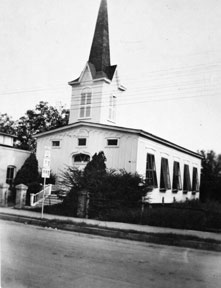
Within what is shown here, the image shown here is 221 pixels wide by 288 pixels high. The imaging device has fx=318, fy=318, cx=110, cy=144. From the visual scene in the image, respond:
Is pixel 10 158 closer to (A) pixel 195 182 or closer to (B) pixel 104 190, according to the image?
(B) pixel 104 190

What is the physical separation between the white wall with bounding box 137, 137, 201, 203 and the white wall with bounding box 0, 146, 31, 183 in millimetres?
9774

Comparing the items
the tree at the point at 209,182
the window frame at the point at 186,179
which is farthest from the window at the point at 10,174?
the tree at the point at 209,182

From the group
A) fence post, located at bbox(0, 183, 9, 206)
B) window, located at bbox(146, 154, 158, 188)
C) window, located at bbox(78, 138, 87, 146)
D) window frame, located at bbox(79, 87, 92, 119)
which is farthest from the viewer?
window frame, located at bbox(79, 87, 92, 119)

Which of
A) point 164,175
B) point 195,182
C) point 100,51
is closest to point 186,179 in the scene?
point 195,182

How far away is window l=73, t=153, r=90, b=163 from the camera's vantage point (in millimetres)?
20844

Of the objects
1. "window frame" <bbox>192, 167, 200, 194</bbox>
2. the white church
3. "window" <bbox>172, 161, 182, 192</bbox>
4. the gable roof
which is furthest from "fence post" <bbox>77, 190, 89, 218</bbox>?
"window frame" <bbox>192, 167, 200, 194</bbox>

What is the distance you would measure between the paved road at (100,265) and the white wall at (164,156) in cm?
1092

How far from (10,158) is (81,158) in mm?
5742

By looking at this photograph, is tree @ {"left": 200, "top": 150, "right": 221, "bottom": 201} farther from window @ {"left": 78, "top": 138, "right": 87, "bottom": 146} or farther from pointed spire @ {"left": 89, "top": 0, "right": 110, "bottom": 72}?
pointed spire @ {"left": 89, "top": 0, "right": 110, "bottom": 72}

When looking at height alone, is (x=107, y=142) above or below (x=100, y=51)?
below

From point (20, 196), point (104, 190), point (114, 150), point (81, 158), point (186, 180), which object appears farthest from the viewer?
point (186, 180)

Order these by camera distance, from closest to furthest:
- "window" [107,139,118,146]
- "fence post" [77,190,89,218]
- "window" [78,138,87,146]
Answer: "fence post" [77,190,89,218]
"window" [107,139,118,146]
"window" [78,138,87,146]

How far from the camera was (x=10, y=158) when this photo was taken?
2314 cm

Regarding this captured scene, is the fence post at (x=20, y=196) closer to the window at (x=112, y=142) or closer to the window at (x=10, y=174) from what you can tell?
the window at (x=112, y=142)
